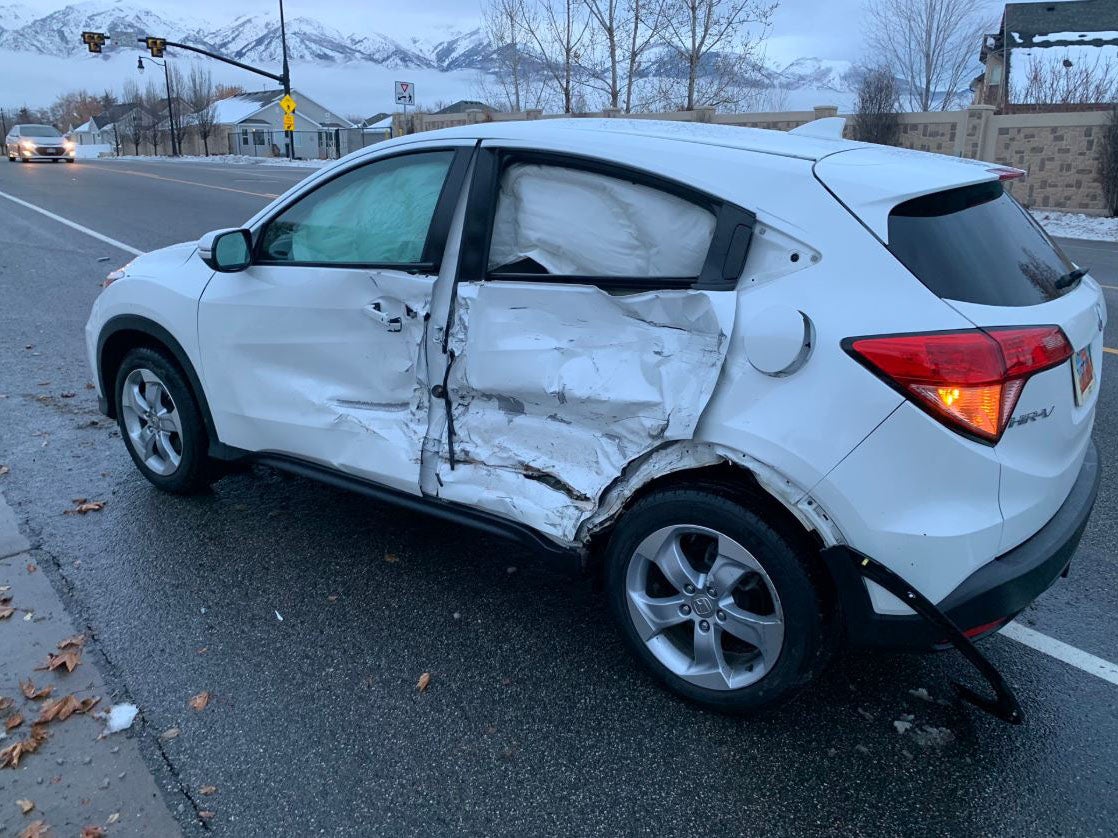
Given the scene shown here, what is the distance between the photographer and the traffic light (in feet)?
129

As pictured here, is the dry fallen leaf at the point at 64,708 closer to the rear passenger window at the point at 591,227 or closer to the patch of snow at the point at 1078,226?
the rear passenger window at the point at 591,227

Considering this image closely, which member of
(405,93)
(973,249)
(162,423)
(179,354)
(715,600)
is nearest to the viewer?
(973,249)

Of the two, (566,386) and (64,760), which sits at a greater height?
(566,386)

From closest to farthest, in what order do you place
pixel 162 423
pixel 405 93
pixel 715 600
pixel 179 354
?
pixel 715 600, pixel 179 354, pixel 162 423, pixel 405 93

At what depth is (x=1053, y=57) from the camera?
1314 inches

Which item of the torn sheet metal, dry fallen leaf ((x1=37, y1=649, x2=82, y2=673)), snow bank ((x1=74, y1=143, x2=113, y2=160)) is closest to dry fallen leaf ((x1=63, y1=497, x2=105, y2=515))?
dry fallen leaf ((x1=37, y1=649, x2=82, y2=673))

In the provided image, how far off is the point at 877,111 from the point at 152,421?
24.8 metres

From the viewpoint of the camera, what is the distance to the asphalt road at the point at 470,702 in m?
2.44

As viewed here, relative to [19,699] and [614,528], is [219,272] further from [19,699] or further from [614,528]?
[614,528]

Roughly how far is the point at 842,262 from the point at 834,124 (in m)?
1.33

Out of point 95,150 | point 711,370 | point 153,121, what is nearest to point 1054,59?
point 711,370

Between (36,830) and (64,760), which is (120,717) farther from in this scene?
(36,830)

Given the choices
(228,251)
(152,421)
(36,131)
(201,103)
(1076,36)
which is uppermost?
(1076,36)

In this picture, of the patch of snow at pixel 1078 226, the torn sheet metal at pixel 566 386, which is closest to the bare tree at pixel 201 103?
the patch of snow at pixel 1078 226
